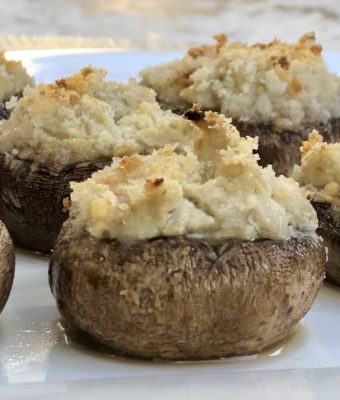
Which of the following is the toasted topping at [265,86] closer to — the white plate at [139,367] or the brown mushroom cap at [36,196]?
the brown mushroom cap at [36,196]

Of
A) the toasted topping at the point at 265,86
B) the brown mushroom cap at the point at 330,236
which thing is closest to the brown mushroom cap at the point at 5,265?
the brown mushroom cap at the point at 330,236

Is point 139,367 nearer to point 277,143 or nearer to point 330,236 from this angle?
point 330,236

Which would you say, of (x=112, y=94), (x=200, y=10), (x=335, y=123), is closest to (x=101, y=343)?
(x=112, y=94)

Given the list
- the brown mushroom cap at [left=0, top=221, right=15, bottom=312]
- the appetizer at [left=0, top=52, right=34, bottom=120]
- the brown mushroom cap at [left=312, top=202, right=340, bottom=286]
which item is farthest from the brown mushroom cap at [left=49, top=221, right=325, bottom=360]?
the appetizer at [left=0, top=52, right=34, bottom=120]

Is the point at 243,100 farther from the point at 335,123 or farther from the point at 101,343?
the point at 101,343

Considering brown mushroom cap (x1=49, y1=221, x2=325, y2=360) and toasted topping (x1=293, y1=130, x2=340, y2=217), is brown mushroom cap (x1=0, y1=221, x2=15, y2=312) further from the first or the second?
toasted topping (x1=293, y1=130, x2=340, y2=217)

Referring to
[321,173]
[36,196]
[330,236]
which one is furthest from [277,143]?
[36,196]
